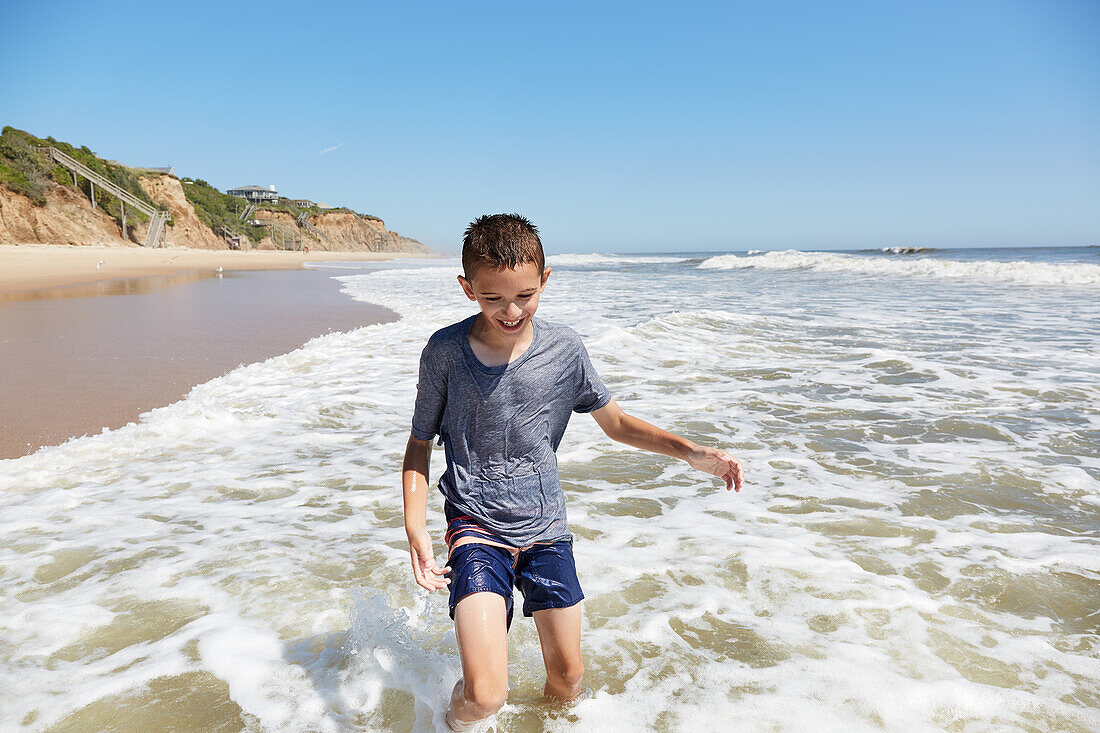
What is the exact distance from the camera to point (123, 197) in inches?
1478

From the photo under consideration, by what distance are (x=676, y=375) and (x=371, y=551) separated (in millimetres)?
5041

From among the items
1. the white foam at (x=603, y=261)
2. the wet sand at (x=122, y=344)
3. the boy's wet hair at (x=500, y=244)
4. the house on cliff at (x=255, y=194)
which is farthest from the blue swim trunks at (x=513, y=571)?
the house on cliff at (x=255, y=194)

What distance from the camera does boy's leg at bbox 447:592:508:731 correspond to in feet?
6.02

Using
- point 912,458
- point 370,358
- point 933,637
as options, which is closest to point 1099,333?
point 912,458

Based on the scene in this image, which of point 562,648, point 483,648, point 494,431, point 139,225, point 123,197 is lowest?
point 562,648

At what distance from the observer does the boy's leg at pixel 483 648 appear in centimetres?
183

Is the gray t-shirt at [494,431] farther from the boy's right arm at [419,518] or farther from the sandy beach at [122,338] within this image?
the sandy beach at [122,338]

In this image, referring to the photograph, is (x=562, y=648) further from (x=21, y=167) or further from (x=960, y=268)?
(x=21, y=167)

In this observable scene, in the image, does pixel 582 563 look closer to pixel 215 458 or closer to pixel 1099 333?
pixel 215 458

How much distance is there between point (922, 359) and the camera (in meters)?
8.04

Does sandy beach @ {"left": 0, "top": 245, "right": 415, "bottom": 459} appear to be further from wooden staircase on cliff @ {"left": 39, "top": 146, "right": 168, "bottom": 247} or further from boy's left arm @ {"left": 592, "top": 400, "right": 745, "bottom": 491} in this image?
wooden staircase on cliff @ {"left": 39, "top": 146, "right": 168, "bottom": 247}

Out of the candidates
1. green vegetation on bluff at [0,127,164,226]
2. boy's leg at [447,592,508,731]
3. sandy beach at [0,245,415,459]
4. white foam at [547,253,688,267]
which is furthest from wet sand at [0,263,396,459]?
white foam at [547,253,688,267]

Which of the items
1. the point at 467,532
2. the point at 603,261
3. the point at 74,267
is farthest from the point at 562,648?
the point at 603,261

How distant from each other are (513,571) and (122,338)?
8848mm
